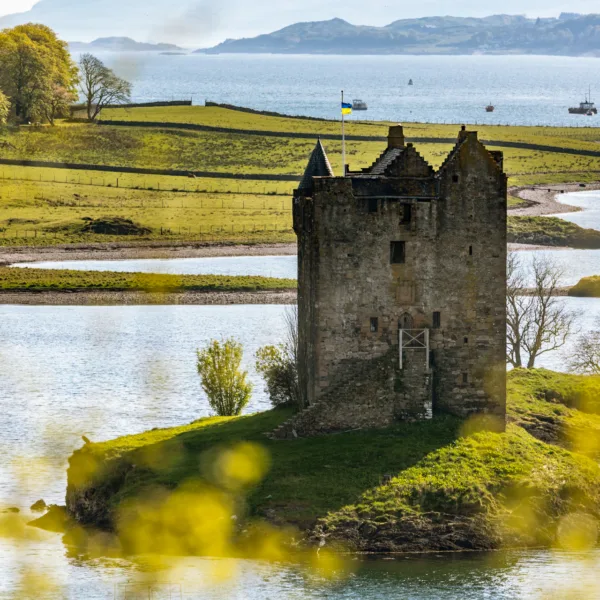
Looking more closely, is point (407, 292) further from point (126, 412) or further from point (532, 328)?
point (532, 328)

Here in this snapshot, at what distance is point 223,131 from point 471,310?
136 m

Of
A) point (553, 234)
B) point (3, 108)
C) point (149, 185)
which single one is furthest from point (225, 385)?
point (3, 108)

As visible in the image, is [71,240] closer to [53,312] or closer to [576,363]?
[53,312]

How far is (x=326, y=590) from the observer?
153 ft

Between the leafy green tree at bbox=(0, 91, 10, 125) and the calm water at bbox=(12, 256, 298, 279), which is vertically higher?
the leafy green tree at bbox=(0, 91, 10, 125)

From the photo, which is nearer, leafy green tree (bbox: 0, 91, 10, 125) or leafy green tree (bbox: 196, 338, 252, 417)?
leafy green tree (bbox: 196, 338, 252, 417)

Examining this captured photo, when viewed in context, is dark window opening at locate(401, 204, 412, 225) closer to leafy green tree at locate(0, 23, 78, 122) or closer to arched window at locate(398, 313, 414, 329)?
arched window at locate(398, 313, 414, 329)

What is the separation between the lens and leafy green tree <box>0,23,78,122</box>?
17650cm

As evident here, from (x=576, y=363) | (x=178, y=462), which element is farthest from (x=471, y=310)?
(x=576, y=363)


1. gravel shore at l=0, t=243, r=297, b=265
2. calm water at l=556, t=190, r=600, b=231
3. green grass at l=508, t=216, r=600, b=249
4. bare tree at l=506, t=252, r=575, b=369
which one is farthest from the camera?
calm water at l=556, t=190, r=600, b=231

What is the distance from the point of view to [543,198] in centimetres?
15688

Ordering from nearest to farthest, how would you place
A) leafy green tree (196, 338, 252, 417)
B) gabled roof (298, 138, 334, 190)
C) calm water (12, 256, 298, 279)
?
gabled roof (298, 138, 334, 190)
leafy green tree (196, 338, 252, 417)
calm water (12, 256, 298, 279)

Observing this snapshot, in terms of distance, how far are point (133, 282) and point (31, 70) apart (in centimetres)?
7464

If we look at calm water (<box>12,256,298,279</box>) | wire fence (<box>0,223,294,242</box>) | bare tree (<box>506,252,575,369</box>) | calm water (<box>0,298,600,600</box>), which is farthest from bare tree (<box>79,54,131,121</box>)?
bare tree (<box>506,252,575,369</box>)
